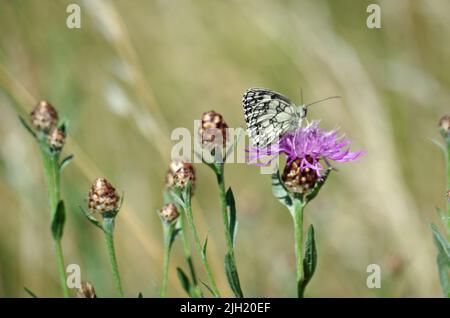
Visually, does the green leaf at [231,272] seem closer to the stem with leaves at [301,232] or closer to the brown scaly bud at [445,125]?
the stem with leaves at [301,232]

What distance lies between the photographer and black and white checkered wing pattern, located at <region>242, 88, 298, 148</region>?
1901mm

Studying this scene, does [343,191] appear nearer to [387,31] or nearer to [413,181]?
[413,181]

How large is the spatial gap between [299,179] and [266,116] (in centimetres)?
32

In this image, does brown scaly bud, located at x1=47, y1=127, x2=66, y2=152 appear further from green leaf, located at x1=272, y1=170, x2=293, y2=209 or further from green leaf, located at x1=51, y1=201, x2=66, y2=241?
green leaf, located at x1=272, y1=170, x2=293, y2=209

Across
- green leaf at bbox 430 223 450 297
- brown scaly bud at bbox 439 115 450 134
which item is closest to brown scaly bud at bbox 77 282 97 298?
green leaf at bbox 430 223 450 297

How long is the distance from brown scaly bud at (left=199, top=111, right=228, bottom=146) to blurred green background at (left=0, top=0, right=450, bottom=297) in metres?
0.68

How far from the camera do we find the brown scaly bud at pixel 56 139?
1.81 m

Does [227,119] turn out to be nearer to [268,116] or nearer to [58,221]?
[268,116]

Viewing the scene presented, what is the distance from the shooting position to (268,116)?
76.9 inches

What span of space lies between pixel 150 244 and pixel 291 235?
70.6 inches

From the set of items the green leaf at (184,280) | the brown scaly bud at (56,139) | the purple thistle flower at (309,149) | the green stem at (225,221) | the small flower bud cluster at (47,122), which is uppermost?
the small flower bud cluster at (47,122)

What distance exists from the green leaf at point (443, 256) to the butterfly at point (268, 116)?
1.87ft

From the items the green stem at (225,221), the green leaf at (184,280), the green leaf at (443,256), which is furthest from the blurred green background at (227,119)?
the green stem at (225,221)

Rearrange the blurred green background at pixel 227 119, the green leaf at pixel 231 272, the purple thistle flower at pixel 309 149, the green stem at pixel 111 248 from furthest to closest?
the blurred green background at pixel 227 119
the purple thistle flower at pixel 309 149
the green stem at pixel 111 248
the green leaf at pixel 231 272
